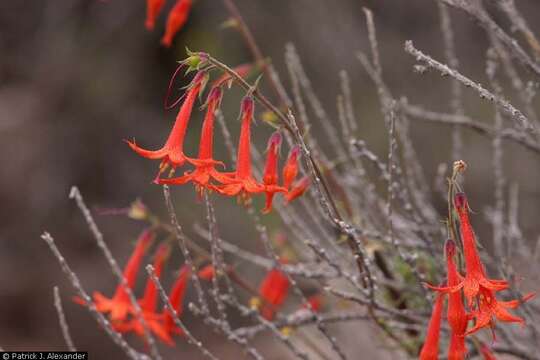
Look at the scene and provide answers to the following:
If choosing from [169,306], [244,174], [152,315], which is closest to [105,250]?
[169,306]

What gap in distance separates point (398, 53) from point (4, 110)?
4.15 metres

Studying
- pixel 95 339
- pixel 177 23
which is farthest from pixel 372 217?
pixel 95 339

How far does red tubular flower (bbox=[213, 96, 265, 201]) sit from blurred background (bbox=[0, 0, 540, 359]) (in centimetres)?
483

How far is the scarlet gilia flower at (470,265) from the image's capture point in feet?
5.24

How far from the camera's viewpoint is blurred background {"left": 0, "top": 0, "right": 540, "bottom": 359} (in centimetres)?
696

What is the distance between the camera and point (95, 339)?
6797 mm

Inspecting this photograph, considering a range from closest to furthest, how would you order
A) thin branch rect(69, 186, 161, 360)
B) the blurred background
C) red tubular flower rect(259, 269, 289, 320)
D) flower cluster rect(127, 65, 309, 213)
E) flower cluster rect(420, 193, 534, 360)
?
1. flower cluster rect(420, 193, 534, 360)
2. flower cluster rect(127, 65, 309, 213)
3. thin branch rect(69, 186, 161, 360)
4. red tubular flower rect(259, 269, 289, 320)
5. the blurred background

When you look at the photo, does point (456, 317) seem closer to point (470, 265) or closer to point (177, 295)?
point (470, 265)

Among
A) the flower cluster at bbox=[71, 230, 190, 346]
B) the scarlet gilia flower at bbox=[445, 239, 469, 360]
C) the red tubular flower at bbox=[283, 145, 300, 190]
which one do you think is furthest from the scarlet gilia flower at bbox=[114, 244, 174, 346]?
the scarlet gilia flower at bbox=[445, 239, 469, 360]

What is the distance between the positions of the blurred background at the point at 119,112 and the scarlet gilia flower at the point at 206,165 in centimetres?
484

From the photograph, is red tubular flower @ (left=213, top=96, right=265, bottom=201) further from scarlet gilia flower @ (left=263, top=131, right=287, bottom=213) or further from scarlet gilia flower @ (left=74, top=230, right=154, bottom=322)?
scarlet gilia flower @ (left=74, top=230, right=154, bottom=322)

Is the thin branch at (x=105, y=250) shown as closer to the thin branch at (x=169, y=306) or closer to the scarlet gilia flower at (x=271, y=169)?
the thin branch at (x=169, y=306)

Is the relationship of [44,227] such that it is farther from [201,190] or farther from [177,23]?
[201,190]

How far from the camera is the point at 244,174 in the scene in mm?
1808
